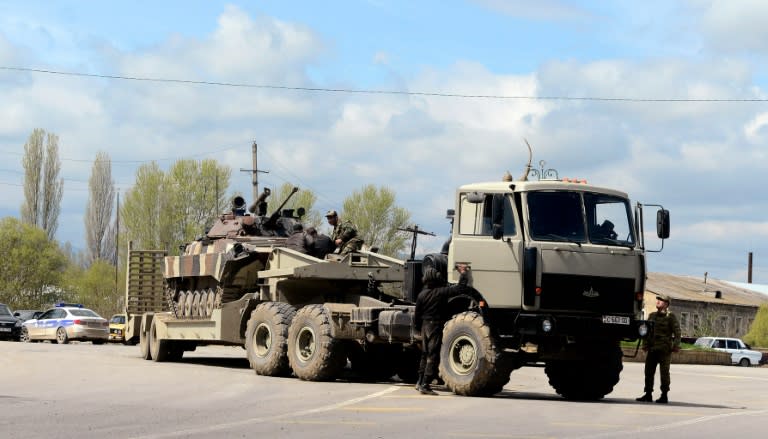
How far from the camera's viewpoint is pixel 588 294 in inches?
672

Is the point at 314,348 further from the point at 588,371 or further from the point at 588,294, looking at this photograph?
the point at 588,294

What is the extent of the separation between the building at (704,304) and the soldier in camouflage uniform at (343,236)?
49.3 meters

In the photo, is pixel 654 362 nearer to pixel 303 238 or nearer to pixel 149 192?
pixel 303 238

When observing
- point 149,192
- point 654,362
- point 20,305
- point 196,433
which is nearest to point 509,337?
point 654,362

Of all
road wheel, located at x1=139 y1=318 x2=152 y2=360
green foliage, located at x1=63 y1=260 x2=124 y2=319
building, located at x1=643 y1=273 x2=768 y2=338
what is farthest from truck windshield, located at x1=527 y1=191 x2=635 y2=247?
green foliage, located at x1=63 y1=260 x2=124 y2=319

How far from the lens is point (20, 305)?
81.8m

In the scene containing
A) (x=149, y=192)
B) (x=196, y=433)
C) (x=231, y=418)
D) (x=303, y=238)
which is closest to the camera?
(x=196, y=433)

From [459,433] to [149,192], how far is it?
62049 mm

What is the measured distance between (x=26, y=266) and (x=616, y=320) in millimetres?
69949

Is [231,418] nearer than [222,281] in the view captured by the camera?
Yes

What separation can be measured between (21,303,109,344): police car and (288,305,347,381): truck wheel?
22561 mm

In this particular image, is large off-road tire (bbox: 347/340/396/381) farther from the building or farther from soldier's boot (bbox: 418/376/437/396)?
the building

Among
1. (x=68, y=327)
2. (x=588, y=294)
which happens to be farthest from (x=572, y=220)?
(x=68, y=327)

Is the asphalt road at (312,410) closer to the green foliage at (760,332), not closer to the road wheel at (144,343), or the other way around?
the road wheel at (144,343)
